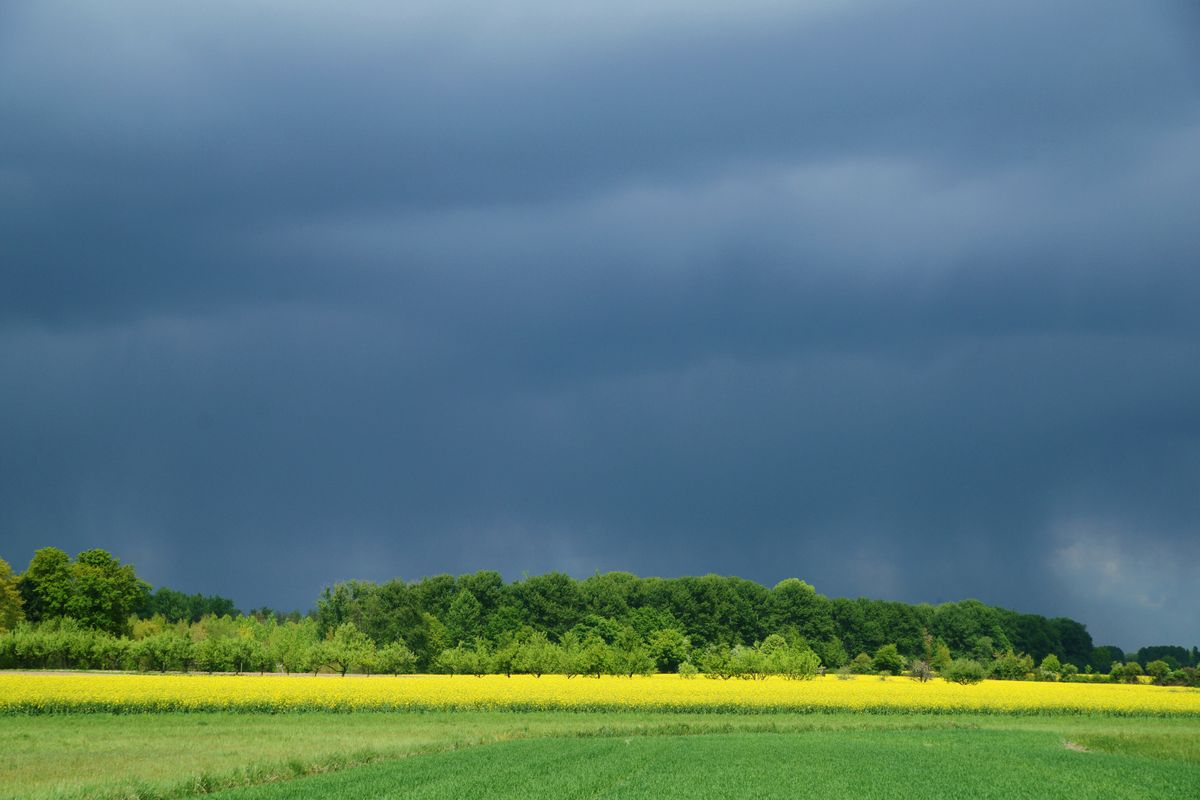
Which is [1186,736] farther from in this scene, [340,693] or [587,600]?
[587,600]

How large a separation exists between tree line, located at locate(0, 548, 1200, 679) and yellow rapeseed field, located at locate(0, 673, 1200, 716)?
697 inches

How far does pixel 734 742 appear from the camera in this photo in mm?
38875

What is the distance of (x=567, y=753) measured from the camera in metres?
32.8

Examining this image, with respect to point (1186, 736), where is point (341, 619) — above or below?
above

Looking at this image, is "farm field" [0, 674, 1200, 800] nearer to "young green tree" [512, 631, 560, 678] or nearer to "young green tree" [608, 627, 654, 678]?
"young green tree" [512, 631, 560, 678]

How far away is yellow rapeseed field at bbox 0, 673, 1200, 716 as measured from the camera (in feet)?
154

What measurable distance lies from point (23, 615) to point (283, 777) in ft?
271

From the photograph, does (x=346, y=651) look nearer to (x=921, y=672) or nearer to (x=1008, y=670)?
(x=921, y=672)

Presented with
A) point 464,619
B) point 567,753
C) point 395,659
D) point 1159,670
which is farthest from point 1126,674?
point 567,753

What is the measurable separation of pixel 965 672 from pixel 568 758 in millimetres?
56968

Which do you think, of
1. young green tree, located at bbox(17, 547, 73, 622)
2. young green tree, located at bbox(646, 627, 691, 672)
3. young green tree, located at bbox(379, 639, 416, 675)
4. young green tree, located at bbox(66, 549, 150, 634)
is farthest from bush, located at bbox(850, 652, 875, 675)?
young green tree, located at bbox(17, 547, 73, 622)

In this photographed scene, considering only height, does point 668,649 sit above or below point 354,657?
above

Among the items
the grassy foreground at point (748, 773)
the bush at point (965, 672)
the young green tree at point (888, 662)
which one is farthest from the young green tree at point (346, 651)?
the young green tree at point (888, 662)

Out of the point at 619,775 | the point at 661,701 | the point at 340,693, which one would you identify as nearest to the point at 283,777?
the point at 619,775
